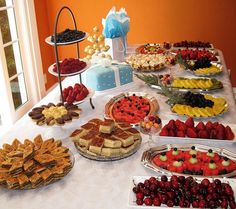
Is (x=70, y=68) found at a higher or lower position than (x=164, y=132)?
higher

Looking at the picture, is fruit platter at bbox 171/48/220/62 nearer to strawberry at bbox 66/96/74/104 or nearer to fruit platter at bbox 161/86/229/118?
fruit platter at bbox 161/86/229/118

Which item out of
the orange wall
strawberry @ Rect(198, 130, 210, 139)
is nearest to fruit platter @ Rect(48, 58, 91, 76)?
strawberry @ Rect(198, 130, 210, 139)

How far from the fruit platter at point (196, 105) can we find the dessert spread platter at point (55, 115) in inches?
23.4

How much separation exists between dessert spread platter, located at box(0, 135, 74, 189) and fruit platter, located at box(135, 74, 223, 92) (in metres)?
1.02

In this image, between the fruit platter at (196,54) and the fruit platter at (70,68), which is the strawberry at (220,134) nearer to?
the fruit platter at (70,68)

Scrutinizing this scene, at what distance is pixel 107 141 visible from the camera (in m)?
1.47

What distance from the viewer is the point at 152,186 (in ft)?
3.99

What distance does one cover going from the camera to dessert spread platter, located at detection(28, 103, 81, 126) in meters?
1.61

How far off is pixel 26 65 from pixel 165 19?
5.38 ft

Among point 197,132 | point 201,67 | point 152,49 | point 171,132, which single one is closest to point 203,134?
point 197,132

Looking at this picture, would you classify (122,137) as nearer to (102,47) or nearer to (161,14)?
(102,47)

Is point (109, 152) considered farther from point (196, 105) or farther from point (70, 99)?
point (196, 105)

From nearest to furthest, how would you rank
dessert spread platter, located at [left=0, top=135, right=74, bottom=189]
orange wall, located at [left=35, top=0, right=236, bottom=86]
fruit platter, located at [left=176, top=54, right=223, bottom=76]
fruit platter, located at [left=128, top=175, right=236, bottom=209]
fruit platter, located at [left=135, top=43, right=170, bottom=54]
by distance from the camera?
fruit platter, located at [left=128, top=175, right=236, bottom=209]
dessert spread platter, located at [left=0, top=135, right=74, bottom=189]
fruit platter, located at [left=176, top=54, right=223, bottom=76]
fruit platter, located at [left=135, top=43, right=170, bottom=54]
orange wall, located at [left=35, top=0, right=236, bottom=86]

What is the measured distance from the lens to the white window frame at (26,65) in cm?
324
